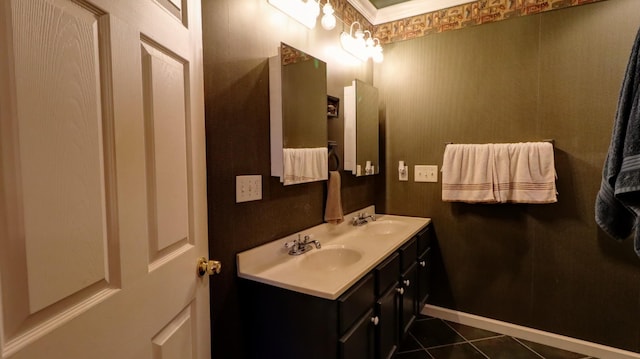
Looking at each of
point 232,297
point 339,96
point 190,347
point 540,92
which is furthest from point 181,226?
point 540,92

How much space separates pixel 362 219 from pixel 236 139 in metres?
1.35

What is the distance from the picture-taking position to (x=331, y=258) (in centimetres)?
182

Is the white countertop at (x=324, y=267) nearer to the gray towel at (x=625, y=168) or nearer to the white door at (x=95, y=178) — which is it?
the white door at (x=95, y=178)

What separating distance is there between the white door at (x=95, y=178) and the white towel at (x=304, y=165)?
70 centimetres

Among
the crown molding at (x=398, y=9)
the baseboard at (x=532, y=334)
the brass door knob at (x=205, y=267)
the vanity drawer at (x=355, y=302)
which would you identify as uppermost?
the crown molding at (x=398, y=9)

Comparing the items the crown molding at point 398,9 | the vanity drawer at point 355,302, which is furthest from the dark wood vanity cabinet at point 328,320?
the crown molding at point 398,9

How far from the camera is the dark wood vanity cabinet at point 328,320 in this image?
124cm

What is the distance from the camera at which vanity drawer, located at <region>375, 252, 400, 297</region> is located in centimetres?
160

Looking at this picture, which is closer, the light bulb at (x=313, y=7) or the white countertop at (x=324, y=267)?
the white countertop at (x=324, y=267)

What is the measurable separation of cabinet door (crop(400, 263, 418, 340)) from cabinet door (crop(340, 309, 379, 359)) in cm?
44

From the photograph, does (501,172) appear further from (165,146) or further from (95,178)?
(95,178)

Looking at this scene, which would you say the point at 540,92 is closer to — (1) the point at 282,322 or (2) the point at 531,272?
(2) the point at 531,272

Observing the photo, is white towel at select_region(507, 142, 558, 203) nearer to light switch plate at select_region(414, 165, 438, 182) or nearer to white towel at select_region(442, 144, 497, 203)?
white towel at select_region(442, 144, 497, 203)

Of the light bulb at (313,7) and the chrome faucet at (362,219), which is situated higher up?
the light bulb at (313,7)
